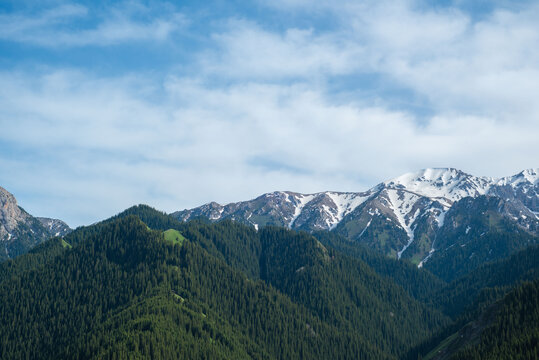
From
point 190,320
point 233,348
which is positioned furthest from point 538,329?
point 190,320

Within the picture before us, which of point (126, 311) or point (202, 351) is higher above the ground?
point (126, 311)

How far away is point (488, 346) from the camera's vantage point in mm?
158000

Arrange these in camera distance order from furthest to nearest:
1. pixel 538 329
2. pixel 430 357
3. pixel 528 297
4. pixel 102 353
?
pixel 430 357 → pixel 528 297 → pixel 102 353 → pixel 538 329

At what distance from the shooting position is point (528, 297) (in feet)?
568

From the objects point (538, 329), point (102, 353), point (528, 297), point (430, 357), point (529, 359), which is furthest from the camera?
point (430, 357)

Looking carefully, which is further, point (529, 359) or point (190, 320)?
point (190, 320)

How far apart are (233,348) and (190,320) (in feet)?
69.4

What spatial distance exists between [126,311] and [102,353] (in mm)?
37198

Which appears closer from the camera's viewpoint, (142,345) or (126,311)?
(142,345)

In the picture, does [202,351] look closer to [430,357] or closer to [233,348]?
[233,348]

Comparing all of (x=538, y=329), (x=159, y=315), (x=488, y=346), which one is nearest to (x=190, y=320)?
(x=159, y=315)

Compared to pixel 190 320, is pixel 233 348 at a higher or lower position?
lower

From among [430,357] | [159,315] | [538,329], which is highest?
[159,315]

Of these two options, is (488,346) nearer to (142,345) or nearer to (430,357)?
(430,357)
